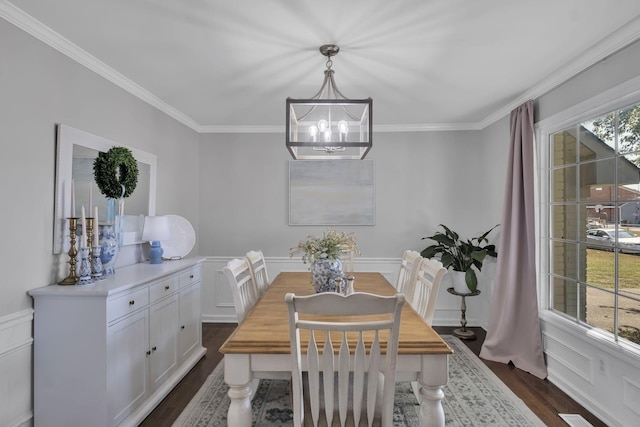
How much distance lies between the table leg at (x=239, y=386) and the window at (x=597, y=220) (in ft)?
8.14

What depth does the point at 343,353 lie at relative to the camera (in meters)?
1.36

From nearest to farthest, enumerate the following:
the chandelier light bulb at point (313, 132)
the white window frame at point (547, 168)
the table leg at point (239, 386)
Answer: the table leg at point (239, 386) < the chandelier light bulb at point (313, 132) < the white window frame at point (547, 168)

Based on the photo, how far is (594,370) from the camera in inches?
95.7

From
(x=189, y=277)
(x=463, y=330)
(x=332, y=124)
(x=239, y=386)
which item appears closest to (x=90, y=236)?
(x=189, y=277)

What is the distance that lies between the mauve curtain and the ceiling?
0.46m

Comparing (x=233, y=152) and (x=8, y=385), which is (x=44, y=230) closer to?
(x=8, y=385)

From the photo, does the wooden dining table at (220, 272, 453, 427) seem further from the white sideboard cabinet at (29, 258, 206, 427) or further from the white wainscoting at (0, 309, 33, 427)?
the white wainscoting at (0, 309, 33, 427)

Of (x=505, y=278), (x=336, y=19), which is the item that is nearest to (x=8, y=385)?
(x=336, y=19)

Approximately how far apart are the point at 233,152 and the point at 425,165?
252 cm

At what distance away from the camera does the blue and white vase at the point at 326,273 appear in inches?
93.5

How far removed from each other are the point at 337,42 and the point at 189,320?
2.67 meters

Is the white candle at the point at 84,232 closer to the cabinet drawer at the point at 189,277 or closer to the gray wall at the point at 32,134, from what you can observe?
the gray wall at the point at 32,134

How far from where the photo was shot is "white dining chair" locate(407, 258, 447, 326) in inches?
81.6

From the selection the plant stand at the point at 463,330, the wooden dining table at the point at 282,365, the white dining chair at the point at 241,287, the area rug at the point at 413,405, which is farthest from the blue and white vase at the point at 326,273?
the plant stand at the point at 463,330
